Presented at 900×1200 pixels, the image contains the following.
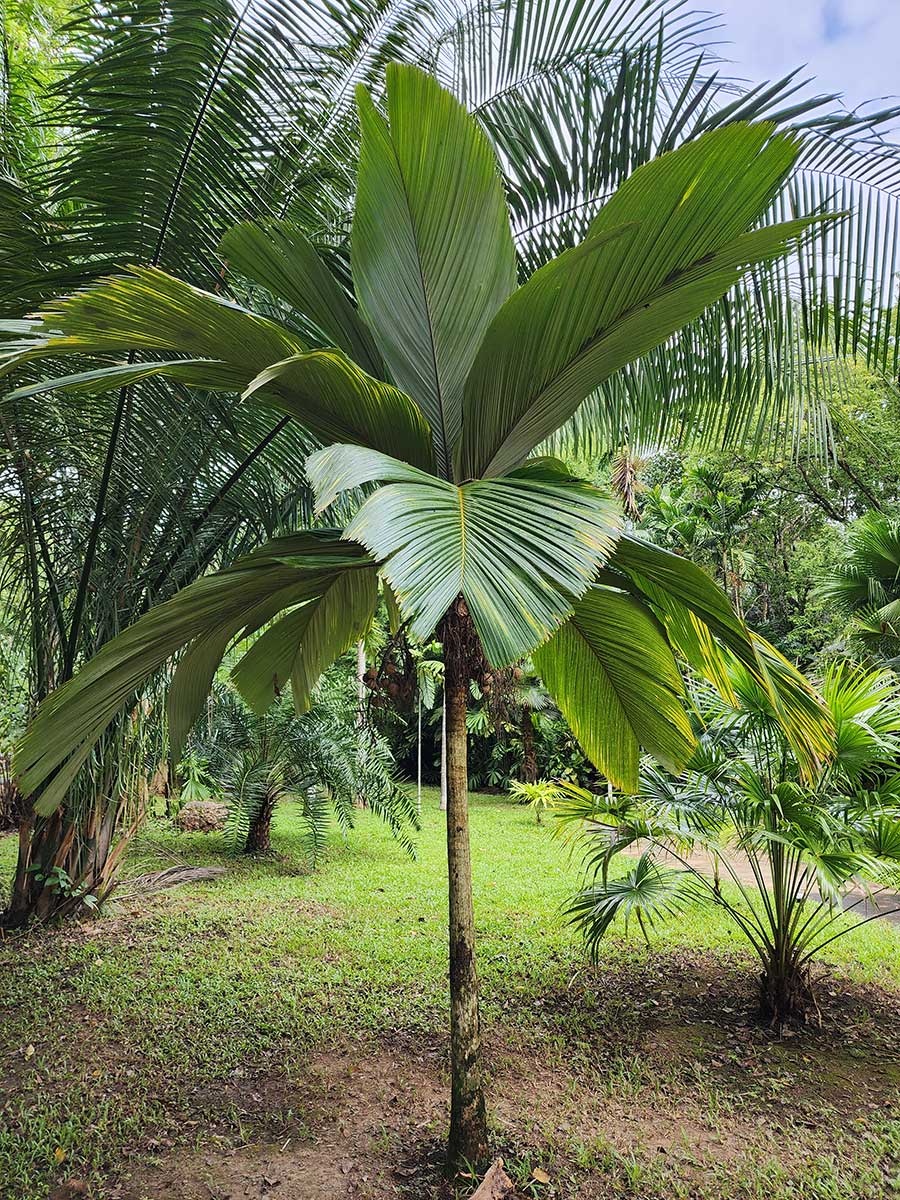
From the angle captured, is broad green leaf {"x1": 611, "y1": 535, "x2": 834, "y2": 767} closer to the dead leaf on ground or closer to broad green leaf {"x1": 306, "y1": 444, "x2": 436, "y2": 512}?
broad green leaf {"x1": 306, "y1": 444, "x2": 436, "y2": 512}

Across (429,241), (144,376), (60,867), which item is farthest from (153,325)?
(60,867)

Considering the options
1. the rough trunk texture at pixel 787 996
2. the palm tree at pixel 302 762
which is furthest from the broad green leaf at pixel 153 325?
the palm tree at pixel 302 762

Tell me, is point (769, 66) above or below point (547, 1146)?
above

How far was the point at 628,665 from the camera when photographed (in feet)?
9.36

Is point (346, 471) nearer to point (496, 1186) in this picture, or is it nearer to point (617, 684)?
point (617, 684)

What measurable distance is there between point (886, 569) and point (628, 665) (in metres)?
6.14

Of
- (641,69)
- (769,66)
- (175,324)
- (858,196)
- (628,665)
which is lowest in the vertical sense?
(628,665)

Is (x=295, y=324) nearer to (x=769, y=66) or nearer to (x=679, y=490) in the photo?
(x=769, y=66)

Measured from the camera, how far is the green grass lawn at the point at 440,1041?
2.64 meters

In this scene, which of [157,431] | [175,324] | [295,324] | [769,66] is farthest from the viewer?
[157,431]

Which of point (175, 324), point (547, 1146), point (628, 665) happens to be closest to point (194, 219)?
point (175, 324)

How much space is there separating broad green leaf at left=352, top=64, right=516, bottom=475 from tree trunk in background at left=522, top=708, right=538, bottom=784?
1106 cm

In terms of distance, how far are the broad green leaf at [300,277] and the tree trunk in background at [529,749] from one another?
11.0m

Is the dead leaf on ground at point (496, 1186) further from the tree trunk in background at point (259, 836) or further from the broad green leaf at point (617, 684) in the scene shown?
the tree trunk in background at point (259, 836)
